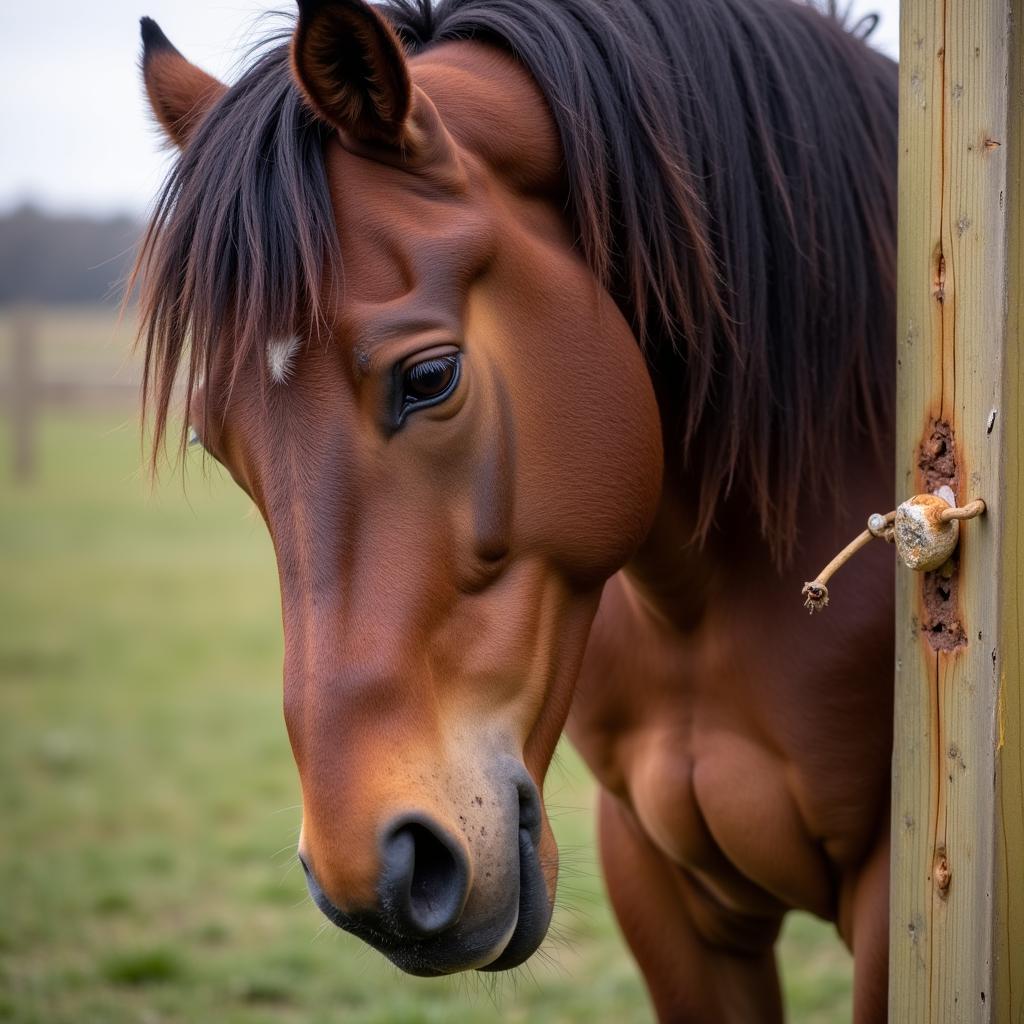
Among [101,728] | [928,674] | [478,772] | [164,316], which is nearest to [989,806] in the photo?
[928,674]

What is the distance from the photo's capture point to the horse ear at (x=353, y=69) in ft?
4.34

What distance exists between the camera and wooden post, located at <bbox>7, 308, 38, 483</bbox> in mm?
15117

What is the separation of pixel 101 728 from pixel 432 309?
5.78 m

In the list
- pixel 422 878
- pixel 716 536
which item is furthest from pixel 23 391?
pixel 422 878

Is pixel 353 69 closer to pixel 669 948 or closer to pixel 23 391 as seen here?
pixel 669 948

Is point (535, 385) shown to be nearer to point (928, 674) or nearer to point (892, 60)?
point (928, 674)

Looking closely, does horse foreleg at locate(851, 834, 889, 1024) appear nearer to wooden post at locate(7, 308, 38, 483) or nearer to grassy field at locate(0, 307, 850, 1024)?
grassy field at locate(0, 307, 850, 1024)

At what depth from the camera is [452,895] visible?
1282mm

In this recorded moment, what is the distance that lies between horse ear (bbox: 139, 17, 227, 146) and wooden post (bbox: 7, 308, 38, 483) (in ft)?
47.3

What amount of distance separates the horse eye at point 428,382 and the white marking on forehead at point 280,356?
14cm

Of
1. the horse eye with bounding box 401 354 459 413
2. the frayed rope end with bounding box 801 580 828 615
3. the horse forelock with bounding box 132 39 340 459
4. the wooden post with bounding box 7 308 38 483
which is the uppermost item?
the wooden post with bounding box 7 308 38 483

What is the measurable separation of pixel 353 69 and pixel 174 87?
0.55 meters

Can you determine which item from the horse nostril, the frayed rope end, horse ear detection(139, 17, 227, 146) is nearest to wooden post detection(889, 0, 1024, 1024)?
the frayed rope end

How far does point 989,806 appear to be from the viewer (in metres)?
1.29
